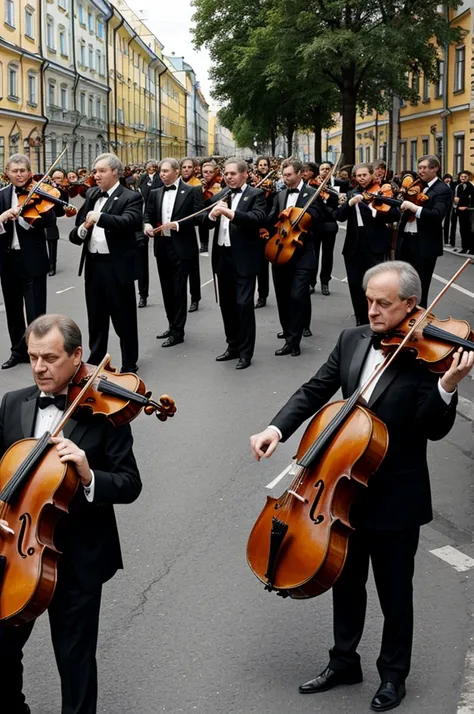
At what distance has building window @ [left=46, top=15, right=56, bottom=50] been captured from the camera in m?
52.0

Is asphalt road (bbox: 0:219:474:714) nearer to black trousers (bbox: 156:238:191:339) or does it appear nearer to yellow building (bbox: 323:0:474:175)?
black trousers (bbox: 156:238:191:339)

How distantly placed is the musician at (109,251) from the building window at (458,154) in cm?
3460

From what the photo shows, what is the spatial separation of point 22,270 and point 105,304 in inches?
46.0

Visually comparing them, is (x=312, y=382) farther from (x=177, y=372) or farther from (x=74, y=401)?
(x=177, y=372)

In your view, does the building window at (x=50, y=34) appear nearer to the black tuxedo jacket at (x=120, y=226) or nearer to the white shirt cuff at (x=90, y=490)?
the black tuxedo jacket at (x=120, y=226)

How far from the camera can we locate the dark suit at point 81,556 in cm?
383

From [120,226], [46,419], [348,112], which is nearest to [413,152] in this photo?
[348,112]

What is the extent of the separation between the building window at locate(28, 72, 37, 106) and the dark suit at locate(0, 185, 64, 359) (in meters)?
39.8

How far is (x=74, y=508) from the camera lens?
3.83 meters

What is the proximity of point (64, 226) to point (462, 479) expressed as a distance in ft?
87.6

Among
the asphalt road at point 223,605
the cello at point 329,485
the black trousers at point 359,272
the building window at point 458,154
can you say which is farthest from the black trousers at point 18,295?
the building window at point 458,154

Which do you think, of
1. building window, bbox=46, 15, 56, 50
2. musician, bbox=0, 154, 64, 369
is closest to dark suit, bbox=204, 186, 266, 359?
musician, bbox=0, 154, 64, 369

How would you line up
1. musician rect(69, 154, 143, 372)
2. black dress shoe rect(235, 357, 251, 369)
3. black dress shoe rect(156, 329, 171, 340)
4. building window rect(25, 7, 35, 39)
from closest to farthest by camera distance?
1. musician rect(69, 154, 143, 372)
2. black dress shoe rect(235, 357, 251, 369)
3. black dress shoe rect(156, 329, 171, 340)
4. building window rect(25, 7, 35, 39)

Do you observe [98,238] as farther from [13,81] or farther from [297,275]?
[13,81]
